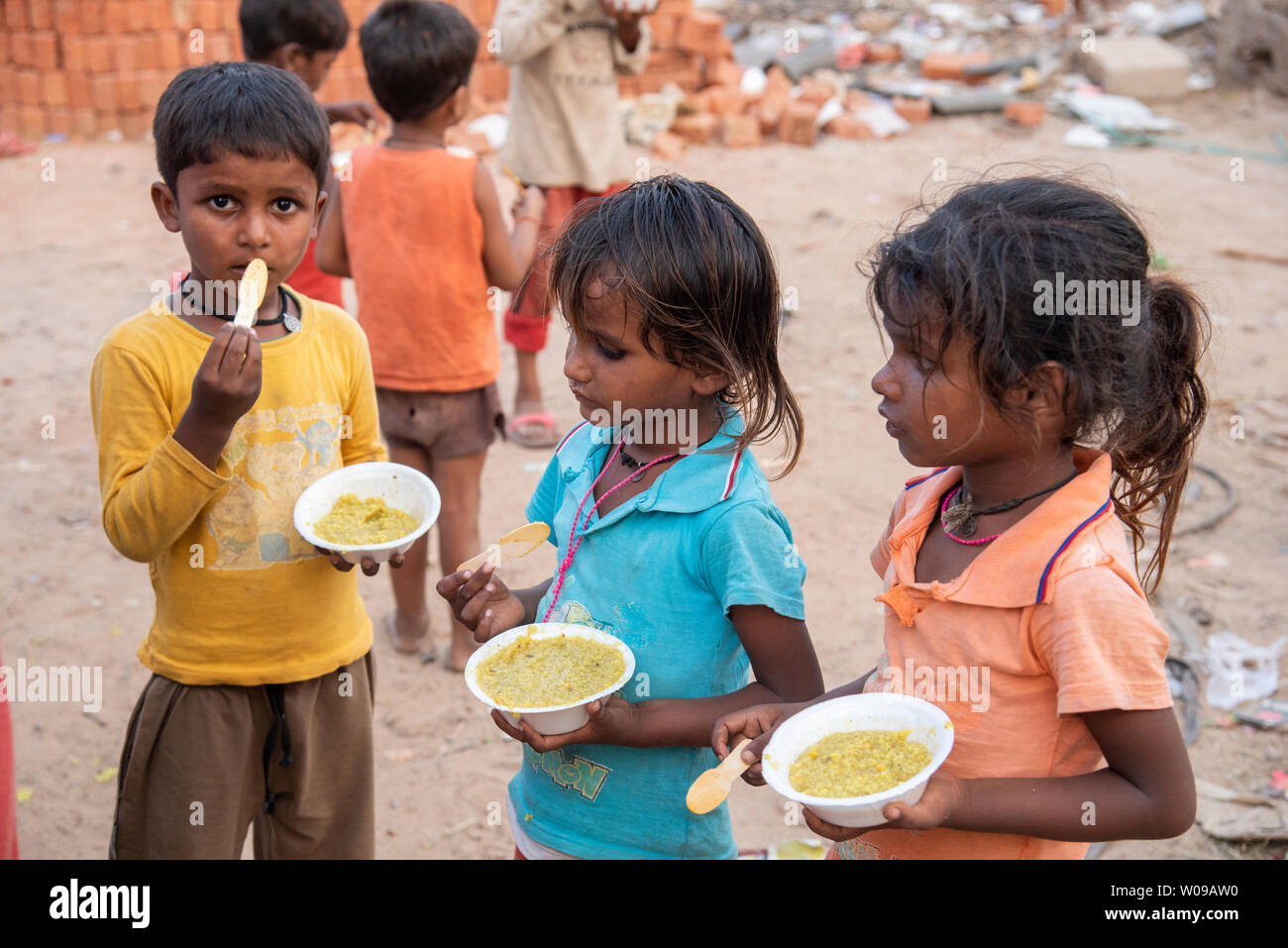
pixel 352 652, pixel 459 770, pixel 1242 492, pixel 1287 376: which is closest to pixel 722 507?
pixel 352 652

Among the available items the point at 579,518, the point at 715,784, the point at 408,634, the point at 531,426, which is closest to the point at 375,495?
the point at 579,518

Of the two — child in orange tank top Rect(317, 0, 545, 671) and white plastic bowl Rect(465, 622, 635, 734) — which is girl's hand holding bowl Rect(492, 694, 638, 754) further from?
child in orange tank top Rect(317, 0, 545, 671)

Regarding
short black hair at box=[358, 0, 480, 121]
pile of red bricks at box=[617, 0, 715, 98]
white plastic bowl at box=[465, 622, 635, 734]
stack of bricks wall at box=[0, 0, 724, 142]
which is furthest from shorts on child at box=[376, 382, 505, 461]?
pile of red bricks at box=[617, 0, 715, 98]

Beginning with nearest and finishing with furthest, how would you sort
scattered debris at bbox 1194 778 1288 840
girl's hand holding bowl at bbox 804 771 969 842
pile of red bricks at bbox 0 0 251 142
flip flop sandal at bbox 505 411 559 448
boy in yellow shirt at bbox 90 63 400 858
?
girl's hand holding bowl at bbox 804 771 969 842 → boy in yellow shirt at bbox 90 63 400 858 → scattered debris at bbox 1194 778 1288 840 → flip flop sandal at bbox 505 411 559 448 → pile of red bricks at bbox 0 0 251 142

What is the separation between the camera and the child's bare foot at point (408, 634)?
385 cm

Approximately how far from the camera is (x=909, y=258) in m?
1.64

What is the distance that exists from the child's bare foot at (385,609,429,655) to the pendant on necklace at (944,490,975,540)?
8.12 ft

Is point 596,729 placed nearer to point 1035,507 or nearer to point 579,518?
point 579,518

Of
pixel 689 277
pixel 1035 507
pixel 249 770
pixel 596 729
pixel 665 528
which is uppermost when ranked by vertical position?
pixel 689 277

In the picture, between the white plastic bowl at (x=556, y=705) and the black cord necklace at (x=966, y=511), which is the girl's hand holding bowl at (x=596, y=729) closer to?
the white plastic bowl at (x=556, y=705)

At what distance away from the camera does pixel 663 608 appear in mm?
1848

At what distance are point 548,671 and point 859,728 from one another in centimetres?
50

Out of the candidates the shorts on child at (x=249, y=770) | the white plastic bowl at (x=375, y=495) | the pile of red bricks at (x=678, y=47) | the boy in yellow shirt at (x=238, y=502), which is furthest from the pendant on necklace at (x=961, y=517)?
the pile of red bricks at (x=678, y=47)

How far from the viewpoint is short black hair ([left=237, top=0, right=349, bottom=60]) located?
145 inches
